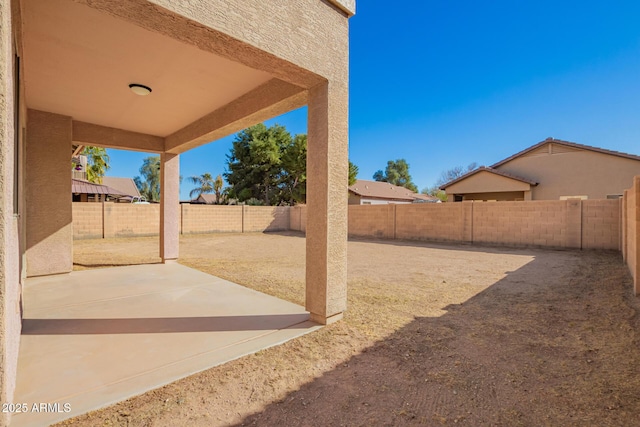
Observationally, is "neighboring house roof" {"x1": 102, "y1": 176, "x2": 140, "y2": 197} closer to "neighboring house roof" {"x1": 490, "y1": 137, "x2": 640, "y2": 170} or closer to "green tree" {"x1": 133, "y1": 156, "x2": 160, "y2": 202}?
"green tree" {"x1": 133, "y1": 156, "x2": 160, "y2": 202}

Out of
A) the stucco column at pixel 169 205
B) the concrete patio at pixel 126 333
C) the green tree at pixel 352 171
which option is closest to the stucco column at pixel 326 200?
the concrete patio at pixel 126 333

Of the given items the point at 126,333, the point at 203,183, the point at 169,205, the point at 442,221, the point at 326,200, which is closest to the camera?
the point at 126,333

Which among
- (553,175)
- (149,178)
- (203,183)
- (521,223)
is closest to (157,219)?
(521,223)

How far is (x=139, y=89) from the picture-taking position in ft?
13.9

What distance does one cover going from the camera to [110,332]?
3244mm

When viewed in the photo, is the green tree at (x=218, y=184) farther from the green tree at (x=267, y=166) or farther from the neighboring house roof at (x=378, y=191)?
the neighboring house roof at (x=378, y=191)

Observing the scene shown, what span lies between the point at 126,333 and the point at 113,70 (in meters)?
3.23

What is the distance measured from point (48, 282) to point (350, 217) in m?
13.0

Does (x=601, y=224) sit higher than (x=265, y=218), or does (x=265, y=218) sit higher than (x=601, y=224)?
(x=601, y=224)

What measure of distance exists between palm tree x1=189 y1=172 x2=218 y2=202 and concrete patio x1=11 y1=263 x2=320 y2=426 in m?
27.8

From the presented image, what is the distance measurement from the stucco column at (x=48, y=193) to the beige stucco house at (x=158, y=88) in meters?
0.02

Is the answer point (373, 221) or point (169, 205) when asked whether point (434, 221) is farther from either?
point (169, 205)

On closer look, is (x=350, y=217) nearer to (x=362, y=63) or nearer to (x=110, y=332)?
(x=362, y=63)

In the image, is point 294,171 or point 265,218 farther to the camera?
point 294,171
